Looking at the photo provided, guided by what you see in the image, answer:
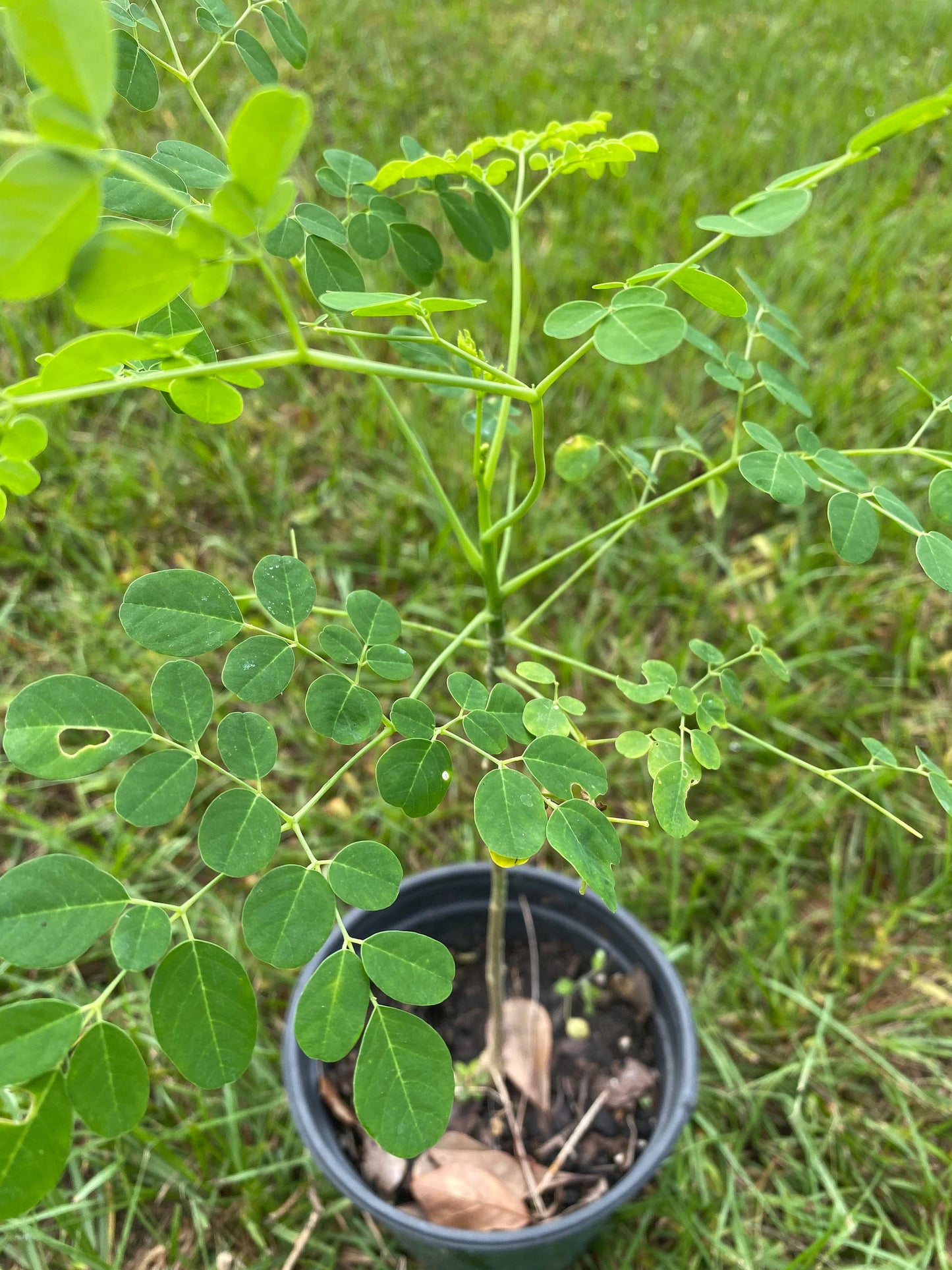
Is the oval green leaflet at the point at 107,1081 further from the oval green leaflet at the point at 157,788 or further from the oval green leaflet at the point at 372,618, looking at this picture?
the oval green leaflet at the point at 372,618

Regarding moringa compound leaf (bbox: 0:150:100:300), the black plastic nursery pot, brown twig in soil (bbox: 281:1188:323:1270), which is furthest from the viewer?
brown twig in soil (bbox: 281:1188:323:1270)

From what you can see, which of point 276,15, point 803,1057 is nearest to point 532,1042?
point 803,1057

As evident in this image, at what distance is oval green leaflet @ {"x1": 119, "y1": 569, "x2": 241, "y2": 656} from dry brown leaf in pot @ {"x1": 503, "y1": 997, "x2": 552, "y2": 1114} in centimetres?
80

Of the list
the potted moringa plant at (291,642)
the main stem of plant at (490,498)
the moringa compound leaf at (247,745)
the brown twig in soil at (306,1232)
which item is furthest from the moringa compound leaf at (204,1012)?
the brown twig in soil at (306,1232)

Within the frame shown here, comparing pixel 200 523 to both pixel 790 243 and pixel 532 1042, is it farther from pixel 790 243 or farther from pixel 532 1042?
pixel 790 243

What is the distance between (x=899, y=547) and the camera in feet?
6.17

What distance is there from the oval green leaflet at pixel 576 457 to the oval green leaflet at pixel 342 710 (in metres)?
0.45

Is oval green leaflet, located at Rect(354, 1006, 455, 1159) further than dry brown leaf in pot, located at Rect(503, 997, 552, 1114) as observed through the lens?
No

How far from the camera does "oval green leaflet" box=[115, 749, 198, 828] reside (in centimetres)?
55

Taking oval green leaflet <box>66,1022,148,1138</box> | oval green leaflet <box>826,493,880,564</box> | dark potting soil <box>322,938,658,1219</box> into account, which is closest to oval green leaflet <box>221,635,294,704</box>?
oval green leaflet <box>66,1022,148,1138</box>

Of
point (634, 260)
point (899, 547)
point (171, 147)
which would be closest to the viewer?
point (171, 147)

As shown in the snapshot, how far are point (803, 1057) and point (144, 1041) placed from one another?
39.6 inches

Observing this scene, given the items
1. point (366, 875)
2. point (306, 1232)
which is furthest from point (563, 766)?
point (306, 1232)

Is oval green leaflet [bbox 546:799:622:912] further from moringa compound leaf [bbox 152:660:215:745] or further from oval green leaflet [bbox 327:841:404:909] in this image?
moringa compound leaf [bbox 152:660:215:745]
